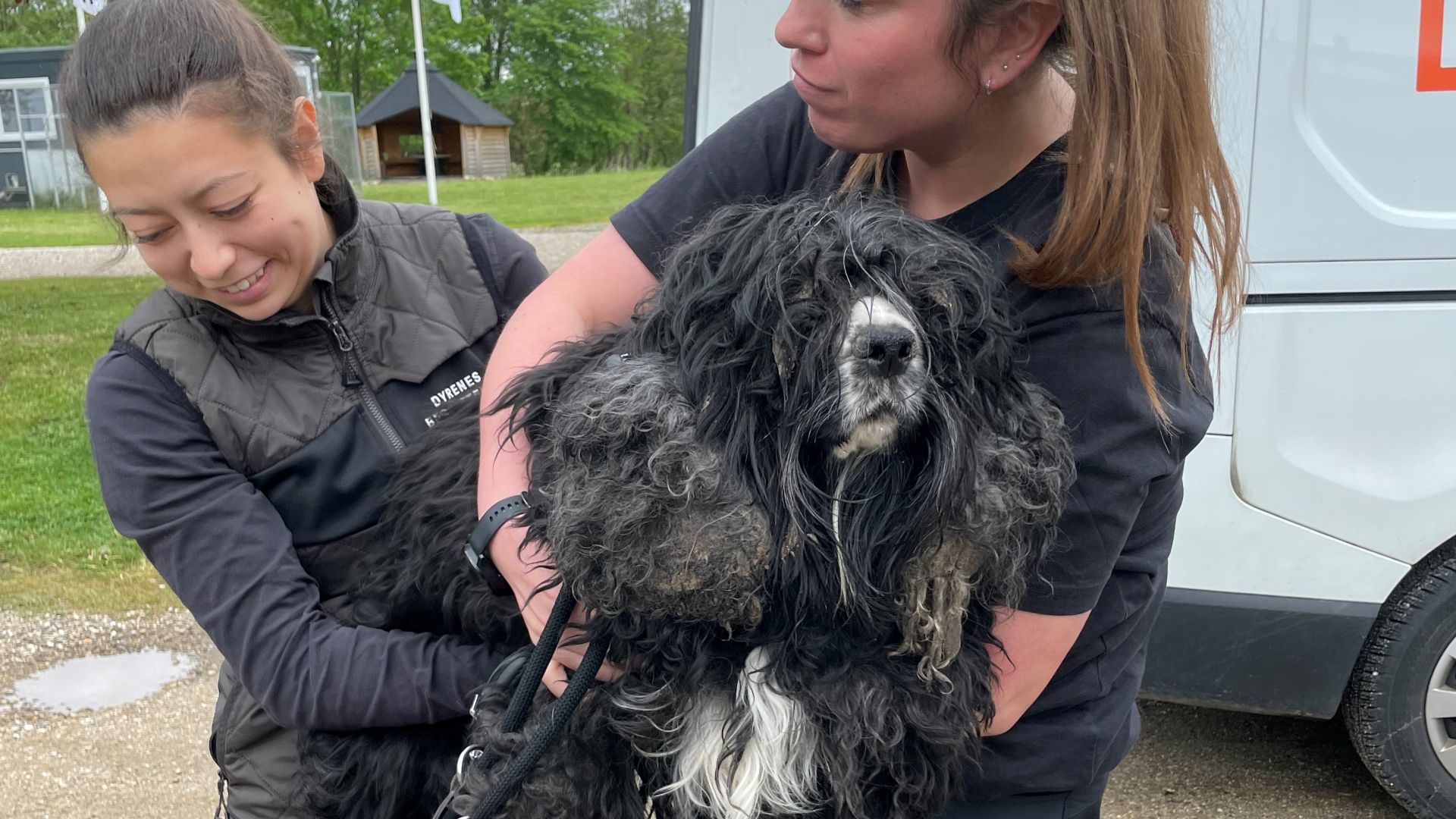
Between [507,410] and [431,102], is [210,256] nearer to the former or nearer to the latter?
[507,410]

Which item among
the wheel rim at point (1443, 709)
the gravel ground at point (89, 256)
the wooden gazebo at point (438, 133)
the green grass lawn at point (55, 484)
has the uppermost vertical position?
the wheel rim at point (1443, 709)

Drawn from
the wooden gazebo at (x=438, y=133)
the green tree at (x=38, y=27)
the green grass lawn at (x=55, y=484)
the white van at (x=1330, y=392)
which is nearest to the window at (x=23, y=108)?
the green tree at (x=38, y=27)

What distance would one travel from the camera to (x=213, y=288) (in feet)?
6.73

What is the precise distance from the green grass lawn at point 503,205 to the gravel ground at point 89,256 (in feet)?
1.54

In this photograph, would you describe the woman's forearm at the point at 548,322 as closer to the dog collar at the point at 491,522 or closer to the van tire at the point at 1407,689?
the dog collar at the point at 491,522

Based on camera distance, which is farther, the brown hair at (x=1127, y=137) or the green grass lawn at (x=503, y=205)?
the green grass lawn at (x=503, y=205)

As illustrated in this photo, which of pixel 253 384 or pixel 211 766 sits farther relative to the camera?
pixel 211 766

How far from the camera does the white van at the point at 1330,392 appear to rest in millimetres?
3271

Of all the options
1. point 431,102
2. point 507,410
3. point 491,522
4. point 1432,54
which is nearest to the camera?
point 491,522

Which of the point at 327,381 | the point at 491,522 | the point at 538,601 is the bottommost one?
the point at 538,601

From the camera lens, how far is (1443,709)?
149 inches

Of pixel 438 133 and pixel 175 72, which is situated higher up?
pixel 175 72

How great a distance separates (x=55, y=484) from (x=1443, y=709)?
294 inches

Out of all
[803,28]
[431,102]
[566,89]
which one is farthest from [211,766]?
[566,89]
